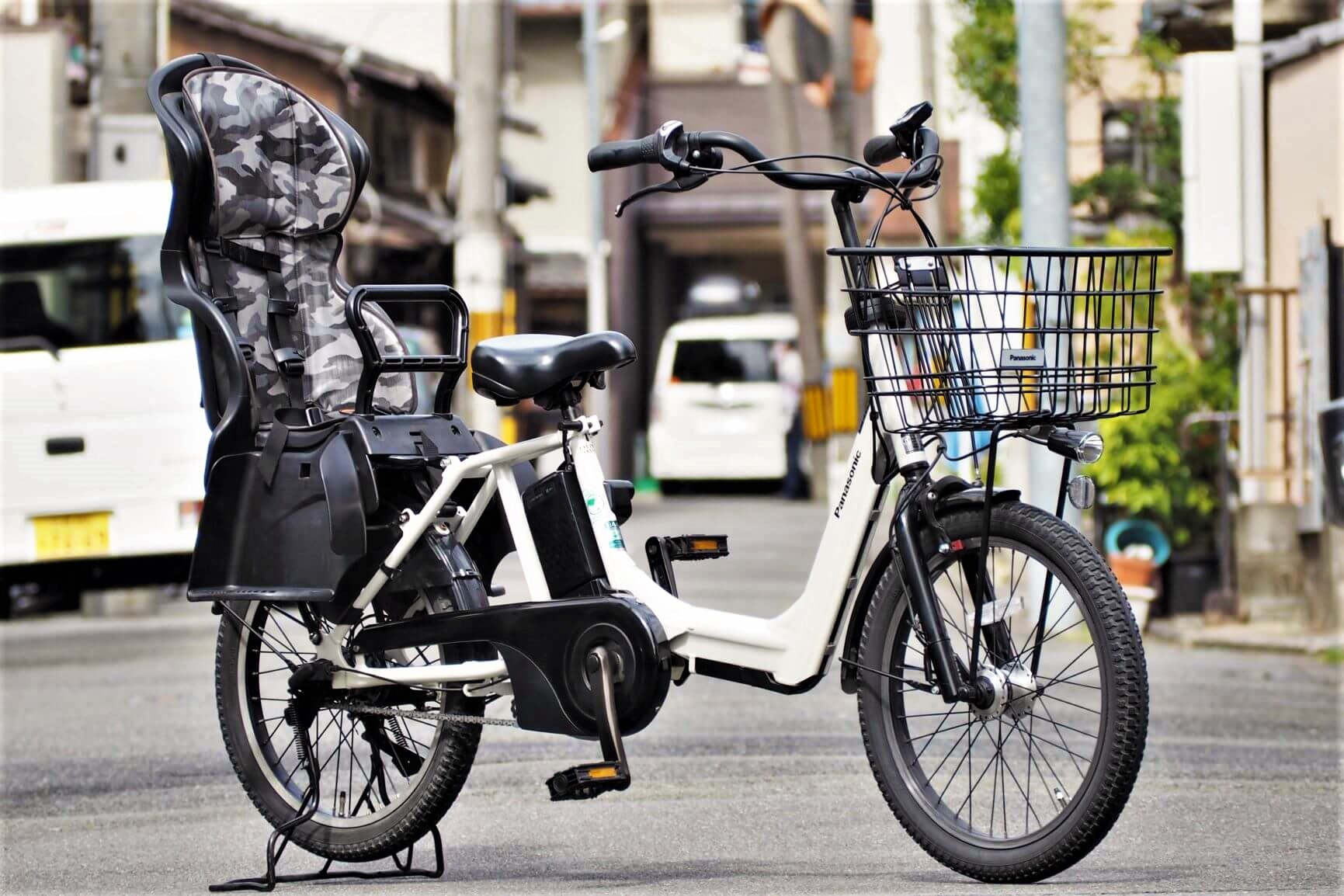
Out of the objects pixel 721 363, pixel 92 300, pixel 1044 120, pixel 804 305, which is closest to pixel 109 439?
pixel 92 300

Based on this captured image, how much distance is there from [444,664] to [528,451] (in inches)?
21.2

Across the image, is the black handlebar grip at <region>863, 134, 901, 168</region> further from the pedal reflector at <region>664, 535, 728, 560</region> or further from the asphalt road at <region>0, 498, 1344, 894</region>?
the asphalt road at <region>0, 498, 1344, 894</region>

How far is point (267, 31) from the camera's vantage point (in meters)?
24.7

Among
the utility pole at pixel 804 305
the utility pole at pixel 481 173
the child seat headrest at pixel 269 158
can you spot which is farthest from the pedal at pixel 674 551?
the utility pole at pixel 804 305

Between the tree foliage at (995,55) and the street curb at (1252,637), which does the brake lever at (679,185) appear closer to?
the street curb at (1252,637)

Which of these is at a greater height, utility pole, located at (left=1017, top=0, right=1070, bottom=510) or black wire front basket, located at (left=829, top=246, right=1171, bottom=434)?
utility pole, located at (left=1017, top=0, right=1070, bottom=510)

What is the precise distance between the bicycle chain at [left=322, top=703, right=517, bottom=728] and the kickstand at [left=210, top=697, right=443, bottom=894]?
10 cm

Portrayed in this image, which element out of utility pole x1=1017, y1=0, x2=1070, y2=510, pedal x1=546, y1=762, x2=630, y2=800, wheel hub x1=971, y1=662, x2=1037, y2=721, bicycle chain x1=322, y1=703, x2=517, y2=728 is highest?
utility pole x1=1017, y1=0, x2=1070, y2=510

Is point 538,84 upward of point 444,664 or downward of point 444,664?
upward

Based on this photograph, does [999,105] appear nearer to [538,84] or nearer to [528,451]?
[528,451]

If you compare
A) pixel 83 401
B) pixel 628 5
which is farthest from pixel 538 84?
pixel 83 401

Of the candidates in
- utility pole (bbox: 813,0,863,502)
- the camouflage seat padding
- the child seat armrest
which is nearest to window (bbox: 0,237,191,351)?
the camouflage seat padding

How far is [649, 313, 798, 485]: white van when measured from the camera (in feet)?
78.1

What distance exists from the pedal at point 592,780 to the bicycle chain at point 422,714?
0.68 feet
